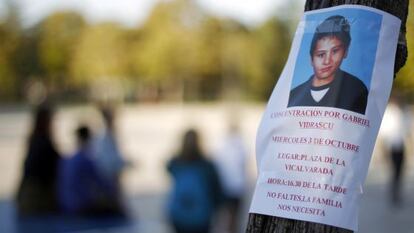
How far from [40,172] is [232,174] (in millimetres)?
2112

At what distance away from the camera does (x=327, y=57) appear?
212 cm

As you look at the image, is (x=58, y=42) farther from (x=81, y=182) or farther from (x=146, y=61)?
(x=81, y=182)

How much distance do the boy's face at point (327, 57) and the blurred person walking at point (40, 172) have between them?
19.3 ft

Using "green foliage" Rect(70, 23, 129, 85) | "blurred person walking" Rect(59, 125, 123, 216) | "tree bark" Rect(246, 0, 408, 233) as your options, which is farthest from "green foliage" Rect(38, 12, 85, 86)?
"tree bark" Rect(246, 0, 408, 233)

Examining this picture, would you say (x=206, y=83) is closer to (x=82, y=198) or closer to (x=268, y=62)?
(x=268, y=62)

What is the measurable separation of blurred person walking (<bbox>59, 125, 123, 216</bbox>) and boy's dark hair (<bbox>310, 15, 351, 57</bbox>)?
5.97 m

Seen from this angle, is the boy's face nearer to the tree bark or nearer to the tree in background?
the tree bark

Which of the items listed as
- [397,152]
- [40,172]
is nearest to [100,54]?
[397,152]

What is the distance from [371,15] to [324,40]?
0.15 metres

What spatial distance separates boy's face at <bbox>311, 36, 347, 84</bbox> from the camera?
2.11m

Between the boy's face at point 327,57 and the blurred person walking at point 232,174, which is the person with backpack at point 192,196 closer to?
the blurred person walking at point 232,174

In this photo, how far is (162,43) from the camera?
6494 cm

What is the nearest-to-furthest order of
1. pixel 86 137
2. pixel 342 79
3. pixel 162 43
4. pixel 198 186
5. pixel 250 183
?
1. pixel 342 79
2. pixel 198 186
3. pixel 86 137
4. pixel 250 183
5. pixel 162 43

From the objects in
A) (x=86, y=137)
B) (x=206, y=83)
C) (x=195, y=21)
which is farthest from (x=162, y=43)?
(x=86, y=137)
